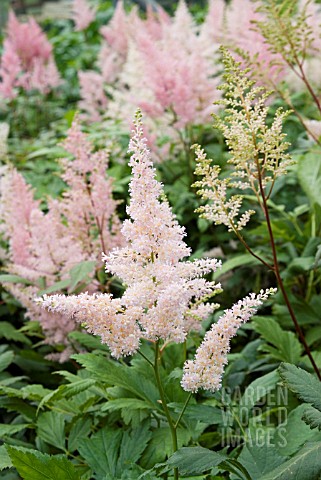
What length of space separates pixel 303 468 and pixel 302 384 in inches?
7.5

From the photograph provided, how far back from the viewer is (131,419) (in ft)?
6.86

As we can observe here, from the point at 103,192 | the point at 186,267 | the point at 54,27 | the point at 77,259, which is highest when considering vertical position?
the point at 186,267

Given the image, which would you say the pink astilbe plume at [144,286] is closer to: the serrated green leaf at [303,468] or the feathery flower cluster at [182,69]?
the serrated green leaf at [303,468]

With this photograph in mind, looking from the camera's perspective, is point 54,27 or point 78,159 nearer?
point 78,159

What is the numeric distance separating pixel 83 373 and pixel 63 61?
640 centimetres

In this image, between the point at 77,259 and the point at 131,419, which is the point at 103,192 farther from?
the point at 131,419

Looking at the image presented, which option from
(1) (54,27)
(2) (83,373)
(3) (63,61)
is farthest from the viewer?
(1) (54,27)

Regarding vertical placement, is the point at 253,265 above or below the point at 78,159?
below

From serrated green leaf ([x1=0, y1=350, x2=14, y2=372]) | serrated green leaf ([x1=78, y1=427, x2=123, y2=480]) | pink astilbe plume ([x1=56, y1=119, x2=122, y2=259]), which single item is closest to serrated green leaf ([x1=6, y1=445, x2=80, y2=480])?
serrated green leaf ([x1=78, y1=427, x2=123, y2=480])

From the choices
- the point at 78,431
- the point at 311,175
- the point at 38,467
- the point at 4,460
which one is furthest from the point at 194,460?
the point at 311,175

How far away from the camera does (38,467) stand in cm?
154

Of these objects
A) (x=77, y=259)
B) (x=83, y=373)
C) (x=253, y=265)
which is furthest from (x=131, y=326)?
(x=253, y=265)

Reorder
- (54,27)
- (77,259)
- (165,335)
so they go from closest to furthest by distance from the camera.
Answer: (165,335) < (77,259) < (54,27)

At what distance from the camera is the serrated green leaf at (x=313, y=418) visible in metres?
1.31
